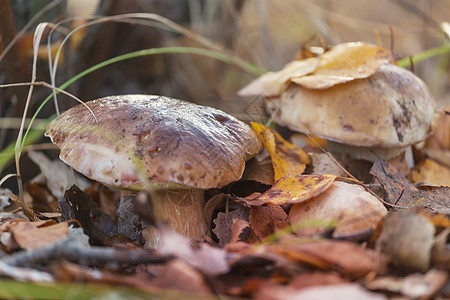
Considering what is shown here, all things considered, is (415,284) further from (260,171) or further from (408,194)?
(260,171)

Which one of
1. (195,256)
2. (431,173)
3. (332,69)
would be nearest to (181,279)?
(195,256)

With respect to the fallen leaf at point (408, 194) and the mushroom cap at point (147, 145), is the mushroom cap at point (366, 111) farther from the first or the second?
the mushroom cap at point (147, 145)

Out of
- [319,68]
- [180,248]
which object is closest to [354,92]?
[319,68]

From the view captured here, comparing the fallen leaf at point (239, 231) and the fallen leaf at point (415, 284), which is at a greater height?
the fallen leaf at point (415, 284)

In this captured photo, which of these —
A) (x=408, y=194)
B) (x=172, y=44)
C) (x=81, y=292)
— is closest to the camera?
(x=81, y=292)

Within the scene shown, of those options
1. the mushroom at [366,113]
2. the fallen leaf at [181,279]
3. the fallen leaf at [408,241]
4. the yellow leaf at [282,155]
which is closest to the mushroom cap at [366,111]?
the mushroom at [366,113]

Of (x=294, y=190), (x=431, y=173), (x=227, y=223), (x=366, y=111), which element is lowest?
(x=431, y=173)
